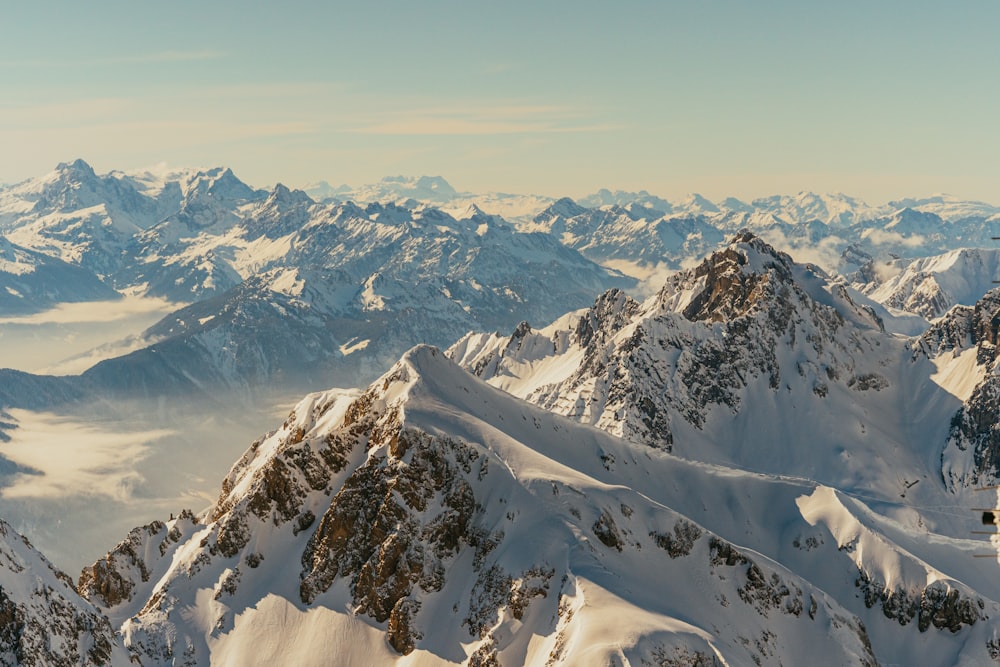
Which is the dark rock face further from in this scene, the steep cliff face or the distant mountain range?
the steep cliff face

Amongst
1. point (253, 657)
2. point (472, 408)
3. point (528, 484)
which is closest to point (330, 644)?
point (253, 657)

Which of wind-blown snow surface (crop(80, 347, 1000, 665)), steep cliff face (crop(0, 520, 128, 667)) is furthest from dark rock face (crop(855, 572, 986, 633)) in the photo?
steep cliff face (crop(0, 520, 128, 667))

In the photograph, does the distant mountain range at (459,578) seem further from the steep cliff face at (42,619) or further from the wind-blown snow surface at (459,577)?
the steep cliff face at (42,619)

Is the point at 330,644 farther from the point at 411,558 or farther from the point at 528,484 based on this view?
the point at 528,484

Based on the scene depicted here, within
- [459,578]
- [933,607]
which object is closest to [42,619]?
[459,578]

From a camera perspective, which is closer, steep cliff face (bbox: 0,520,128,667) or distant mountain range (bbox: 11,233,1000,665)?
steep cliff face (bbox: 0,520,128,667)

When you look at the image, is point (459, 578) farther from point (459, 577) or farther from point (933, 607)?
point (933, 607)
